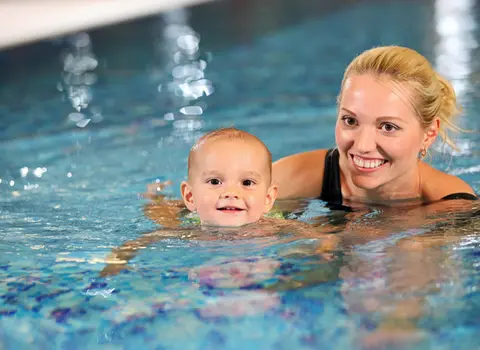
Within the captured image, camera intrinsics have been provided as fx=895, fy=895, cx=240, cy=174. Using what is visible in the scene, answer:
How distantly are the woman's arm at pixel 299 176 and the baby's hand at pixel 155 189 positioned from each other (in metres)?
0.66

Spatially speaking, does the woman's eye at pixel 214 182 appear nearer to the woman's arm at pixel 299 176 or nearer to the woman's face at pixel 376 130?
the woman's face at pixel 376 130

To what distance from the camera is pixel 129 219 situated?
4012 millimetres

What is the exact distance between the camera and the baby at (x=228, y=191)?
11.0 feet

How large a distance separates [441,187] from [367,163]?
1.60 feet

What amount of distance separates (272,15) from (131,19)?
1843 mm

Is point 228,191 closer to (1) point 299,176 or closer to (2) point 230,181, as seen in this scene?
(2) point 230,181

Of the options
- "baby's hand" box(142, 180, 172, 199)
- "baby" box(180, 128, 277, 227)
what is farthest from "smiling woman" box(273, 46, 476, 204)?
"baby's hand" box(142, 180, 172, 199)

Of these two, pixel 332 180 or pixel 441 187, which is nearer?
pixel 441 187

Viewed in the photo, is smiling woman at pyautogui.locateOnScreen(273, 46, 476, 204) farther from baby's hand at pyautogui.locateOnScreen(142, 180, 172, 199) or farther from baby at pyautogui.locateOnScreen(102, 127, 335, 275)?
baby's hand at pyautogui.locateOnScreen(142, 180, 172, 199)

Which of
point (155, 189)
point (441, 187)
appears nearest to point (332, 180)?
point (441, 187)

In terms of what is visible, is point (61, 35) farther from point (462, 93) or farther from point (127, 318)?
point (127, 318)

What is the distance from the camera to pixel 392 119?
11.5ft

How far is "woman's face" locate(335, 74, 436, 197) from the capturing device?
3512 mm

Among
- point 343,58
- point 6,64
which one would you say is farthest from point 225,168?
point 6,64
